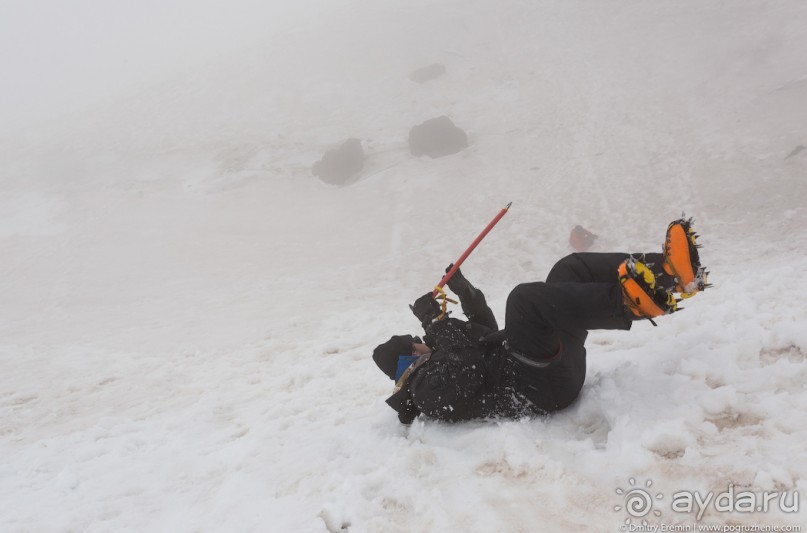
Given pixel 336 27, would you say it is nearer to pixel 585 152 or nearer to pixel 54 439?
pixel 585 152

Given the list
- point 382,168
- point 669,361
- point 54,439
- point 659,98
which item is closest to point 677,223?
point 669,361

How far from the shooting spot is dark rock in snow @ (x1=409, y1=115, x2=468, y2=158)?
766 inches

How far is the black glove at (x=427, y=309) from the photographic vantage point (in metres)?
4.27

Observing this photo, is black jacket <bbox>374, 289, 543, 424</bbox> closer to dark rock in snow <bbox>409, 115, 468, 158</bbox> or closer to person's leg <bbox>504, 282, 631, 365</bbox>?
person's leg <bbox>504, 282, 631, 365</bbox>

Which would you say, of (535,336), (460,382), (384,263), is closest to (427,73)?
(384,263)

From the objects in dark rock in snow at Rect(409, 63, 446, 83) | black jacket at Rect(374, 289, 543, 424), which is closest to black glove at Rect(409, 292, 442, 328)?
black jacket at Rect(374, 289, 543, 424)

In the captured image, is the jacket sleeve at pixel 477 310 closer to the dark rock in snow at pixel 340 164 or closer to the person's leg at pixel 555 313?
the person's leg at pixel 555 313

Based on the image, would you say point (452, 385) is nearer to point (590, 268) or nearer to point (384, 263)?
point (590, 268)

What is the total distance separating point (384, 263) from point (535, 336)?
32.6 ft

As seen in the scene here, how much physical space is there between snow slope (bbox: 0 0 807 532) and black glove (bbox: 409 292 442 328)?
0.89m

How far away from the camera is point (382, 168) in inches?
767

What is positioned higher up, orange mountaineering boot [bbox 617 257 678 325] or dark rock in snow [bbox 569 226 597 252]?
orange mountaineering boot [bbox 617 257 678 325]

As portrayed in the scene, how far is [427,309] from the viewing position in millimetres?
4297

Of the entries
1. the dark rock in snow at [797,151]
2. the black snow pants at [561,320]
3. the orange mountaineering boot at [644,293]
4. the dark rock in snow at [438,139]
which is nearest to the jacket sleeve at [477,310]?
the black snow pants at [561,320]
